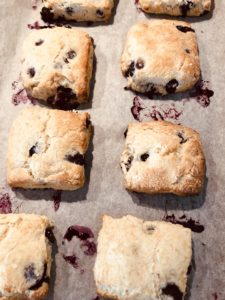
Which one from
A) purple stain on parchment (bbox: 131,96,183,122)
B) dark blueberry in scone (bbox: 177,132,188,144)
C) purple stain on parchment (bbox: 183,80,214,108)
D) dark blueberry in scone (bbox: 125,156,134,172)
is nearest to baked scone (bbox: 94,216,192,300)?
dark blueberry in scone (bbox: 125,156,134,172)

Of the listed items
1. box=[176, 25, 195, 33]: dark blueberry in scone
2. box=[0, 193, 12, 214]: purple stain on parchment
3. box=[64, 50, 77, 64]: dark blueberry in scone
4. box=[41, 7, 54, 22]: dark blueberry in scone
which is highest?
box=[41, 7, 54, 22]: dark blueberry in scone

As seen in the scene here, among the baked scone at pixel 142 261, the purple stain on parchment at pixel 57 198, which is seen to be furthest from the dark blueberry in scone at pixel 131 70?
the baked scone at pixel 142 261

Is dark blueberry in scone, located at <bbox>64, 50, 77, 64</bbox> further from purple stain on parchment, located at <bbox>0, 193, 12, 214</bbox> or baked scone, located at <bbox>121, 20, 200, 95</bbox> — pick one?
purple stain on parchment, located at <bbox>0, 193, 12, 214</bbox>

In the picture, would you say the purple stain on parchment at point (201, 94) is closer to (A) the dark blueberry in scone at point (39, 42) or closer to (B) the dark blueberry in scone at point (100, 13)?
(B) the dark blueberry in scone at point (100, 13)

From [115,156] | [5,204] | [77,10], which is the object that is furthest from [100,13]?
[5,204]

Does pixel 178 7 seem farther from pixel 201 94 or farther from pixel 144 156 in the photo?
pixel 144 156

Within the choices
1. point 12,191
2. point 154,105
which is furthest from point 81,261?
point 154,105

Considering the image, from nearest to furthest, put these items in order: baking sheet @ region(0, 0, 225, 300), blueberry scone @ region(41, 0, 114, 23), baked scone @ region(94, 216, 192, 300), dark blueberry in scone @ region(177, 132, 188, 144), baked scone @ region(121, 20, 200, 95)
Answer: baked scone @ region(94, 216, 192, 300)
baking sheet @ region(0, 0, 225, 300)
dark blueberry in scone @ region(177, 132, 188, 144)
baked scone @ region(121, 20, 200, 95)
blueberry scone @ region(41, 0, 114, 23)
